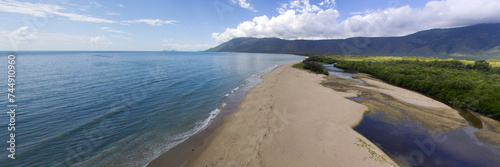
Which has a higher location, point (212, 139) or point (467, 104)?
point (467, 104)

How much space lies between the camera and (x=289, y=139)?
1449 cm

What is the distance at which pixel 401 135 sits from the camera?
53.6 feet

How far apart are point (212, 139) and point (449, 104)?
3449cm

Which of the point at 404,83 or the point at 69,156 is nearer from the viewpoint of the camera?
the point at 69,156

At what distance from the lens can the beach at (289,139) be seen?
11.8m

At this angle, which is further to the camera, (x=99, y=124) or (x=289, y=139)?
(x=99, y=124)

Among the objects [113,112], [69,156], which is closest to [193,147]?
[69,156]

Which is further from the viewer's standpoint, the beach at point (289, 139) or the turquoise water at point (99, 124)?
the turquoise water at point (99, 124)

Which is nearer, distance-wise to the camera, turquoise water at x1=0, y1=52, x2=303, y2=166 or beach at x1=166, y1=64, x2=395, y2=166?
beach at x1=166, y1=64, x2=395, y2=166

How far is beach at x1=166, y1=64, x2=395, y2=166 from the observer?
1183 centimetres

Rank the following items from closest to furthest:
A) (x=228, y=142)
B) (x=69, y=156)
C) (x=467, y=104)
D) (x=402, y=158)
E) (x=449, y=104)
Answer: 1. (x=69, y=156)
2. (x=402, y=158)
3. (x=228, y=142)
4. (x=467, y=104)
5. (x=449, y=104)

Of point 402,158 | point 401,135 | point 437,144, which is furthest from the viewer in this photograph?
point 401,135

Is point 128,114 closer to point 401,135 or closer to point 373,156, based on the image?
point 373,156

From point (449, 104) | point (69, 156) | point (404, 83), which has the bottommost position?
point (69, 156)
